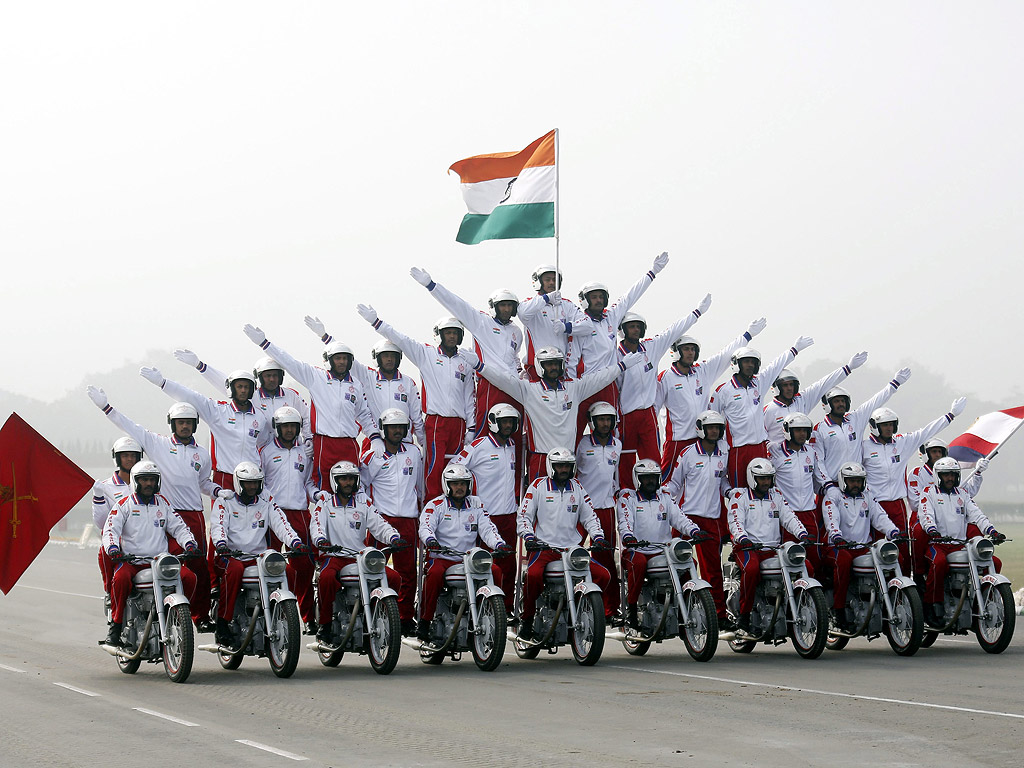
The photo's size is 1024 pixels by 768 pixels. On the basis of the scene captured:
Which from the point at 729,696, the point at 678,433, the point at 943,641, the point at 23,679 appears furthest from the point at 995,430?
the point at 23,679

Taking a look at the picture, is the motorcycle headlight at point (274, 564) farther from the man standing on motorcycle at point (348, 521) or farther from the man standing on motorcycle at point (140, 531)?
the man standing on motorcycle at point (140, 531)

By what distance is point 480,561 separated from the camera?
594 inches

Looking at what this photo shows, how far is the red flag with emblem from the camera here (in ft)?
54.5

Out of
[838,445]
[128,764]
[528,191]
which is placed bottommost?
[128,764]

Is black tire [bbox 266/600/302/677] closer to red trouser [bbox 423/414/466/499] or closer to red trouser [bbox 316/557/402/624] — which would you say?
red trouser [bbox 316/557/402/624]

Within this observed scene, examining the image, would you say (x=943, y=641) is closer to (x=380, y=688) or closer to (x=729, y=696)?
(x=729, y=696)

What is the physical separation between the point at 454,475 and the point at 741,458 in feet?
14.0

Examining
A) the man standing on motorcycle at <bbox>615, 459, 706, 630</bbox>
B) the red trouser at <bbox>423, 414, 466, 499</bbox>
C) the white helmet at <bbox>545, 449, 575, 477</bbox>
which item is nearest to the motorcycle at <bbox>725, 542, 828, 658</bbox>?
the man standing on motorcycle at <bbox>615, 459, 706, 630</bbox>

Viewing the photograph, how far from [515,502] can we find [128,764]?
771 centimetres

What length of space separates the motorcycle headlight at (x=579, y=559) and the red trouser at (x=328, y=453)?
9.73ft

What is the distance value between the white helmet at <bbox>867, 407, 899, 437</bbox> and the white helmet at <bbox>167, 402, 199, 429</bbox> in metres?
8.85

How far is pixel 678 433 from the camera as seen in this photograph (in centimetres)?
1844

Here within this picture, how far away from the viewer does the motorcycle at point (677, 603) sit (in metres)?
15.6

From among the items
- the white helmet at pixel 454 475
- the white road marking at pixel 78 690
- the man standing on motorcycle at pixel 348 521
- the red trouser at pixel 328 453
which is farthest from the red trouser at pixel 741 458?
the white road marking at pixel 78 690
